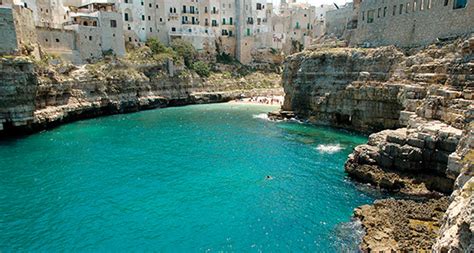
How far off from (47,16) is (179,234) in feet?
178

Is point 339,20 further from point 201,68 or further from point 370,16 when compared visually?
point 201,68

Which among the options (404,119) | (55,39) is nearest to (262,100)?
(55,39)

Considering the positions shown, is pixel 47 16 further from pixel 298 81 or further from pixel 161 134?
pixel 298 81

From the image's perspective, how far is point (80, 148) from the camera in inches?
1412

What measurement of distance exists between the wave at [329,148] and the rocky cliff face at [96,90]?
34.6 metres

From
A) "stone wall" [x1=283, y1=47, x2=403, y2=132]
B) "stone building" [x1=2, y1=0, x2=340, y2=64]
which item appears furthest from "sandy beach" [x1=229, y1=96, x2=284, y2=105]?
"stone wall" [x1=283, y1=47, x2=403, y2=132]

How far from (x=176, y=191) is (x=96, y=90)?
1441 inches

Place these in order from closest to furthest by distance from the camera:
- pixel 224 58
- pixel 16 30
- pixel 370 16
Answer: pixel 16 30
pixel 370 16
pixel 224 58

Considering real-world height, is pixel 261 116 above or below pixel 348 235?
above

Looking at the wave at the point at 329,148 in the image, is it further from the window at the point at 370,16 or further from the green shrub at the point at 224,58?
the green shrub at the point at 224,58

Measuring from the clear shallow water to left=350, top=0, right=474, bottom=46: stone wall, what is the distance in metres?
13.1

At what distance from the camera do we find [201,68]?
73500 mm

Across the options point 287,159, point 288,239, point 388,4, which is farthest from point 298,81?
point 288,239

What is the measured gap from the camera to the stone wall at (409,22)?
103ft
